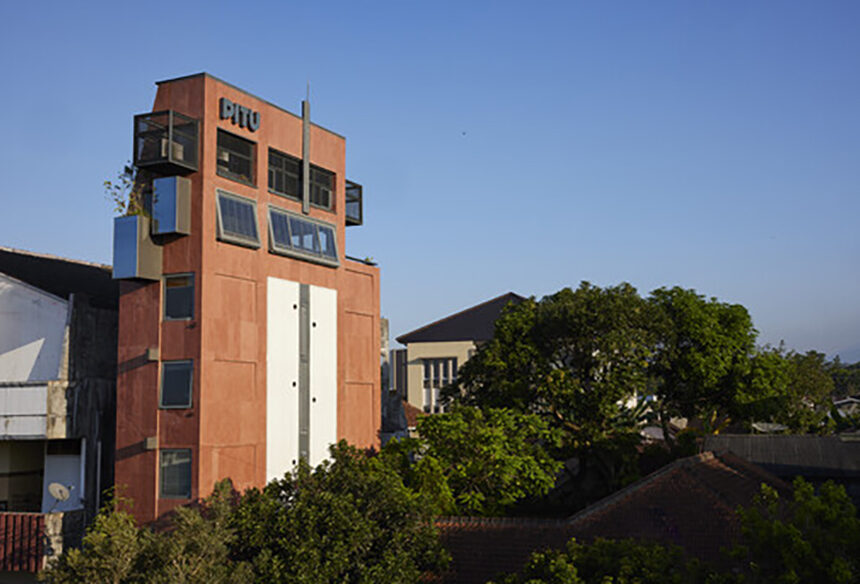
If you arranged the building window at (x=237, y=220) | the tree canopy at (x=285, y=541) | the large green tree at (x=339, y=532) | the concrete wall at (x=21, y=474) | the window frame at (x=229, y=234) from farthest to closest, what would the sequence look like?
the concrete wall at (x=21, y=474) < the building window at (x=237, y=220) < the window frame at (x=229, y=234) < the large green tree at (x=339, y=532) < the tree canopy at (x=285, y=541)

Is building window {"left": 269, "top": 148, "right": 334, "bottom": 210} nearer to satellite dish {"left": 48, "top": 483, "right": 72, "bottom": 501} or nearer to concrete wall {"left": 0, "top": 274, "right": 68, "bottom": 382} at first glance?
concrete wall {"left": 0, "top": 274, "right": 68, "bottom": 382}

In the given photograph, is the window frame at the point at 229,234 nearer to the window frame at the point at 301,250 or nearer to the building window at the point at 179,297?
the window frame at the point at 301,250

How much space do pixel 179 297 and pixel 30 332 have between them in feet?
22.9

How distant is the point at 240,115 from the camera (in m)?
32.5

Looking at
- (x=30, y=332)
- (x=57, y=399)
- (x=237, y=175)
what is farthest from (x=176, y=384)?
(x=237, y=175)

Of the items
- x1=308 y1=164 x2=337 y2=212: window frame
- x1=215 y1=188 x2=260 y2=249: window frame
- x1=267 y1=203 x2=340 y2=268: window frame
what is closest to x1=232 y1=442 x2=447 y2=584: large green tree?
x1=215 y1=188 x2=260 y2=249: window frame

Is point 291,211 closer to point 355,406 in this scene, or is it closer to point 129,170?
point 129,170

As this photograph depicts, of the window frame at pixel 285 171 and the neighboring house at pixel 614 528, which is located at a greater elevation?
the window frame at pixel 285 171

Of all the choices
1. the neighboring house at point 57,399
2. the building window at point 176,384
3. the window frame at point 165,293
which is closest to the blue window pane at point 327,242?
the window frame at point 165,293

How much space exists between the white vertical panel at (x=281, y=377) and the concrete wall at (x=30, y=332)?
7888mm

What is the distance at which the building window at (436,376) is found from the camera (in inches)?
3263

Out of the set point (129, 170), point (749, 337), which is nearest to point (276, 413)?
point (129, 170)

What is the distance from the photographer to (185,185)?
3050 centimetres

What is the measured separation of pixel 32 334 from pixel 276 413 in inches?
395
